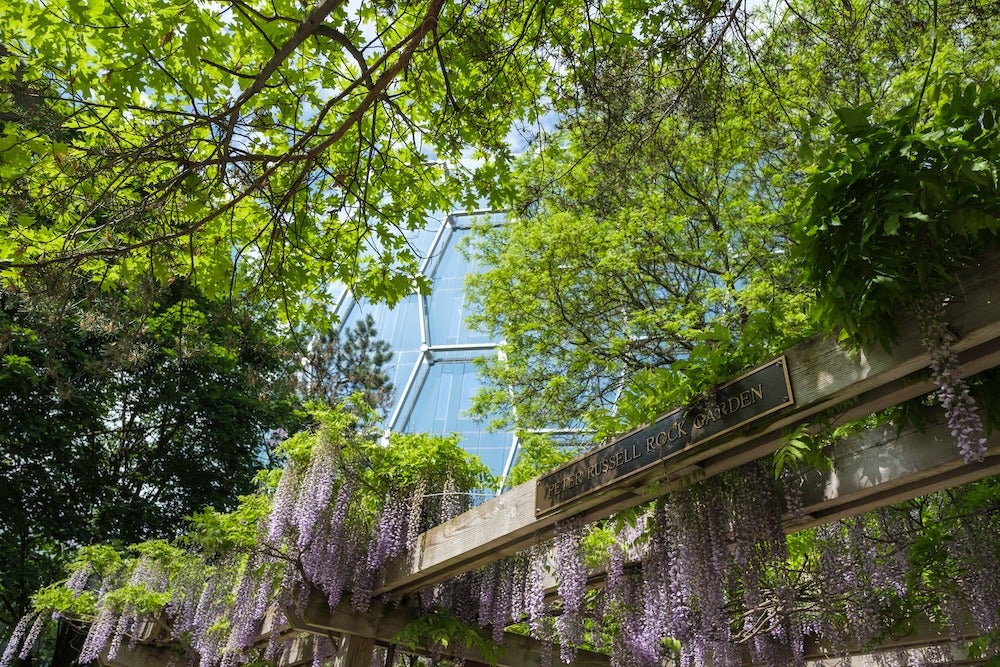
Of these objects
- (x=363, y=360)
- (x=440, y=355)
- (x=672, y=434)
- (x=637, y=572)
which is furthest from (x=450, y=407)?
(x=672, y=434)

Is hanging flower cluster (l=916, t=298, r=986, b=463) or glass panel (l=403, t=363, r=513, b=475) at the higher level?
glass panel (l=403, t=363, r=513, b=475)

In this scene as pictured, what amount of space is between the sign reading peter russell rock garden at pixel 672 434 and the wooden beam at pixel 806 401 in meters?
0.03

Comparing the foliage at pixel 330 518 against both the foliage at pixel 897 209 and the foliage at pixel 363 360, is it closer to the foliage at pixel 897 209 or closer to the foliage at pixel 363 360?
the foliage at pixel 897 209

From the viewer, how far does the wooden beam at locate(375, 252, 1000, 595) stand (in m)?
1.83

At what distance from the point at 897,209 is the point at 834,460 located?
135cm

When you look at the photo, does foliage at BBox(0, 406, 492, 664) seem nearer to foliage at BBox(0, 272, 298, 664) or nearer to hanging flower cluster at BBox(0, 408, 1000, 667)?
hanging flower cluster at BBox(0, 408, 1000, 667)

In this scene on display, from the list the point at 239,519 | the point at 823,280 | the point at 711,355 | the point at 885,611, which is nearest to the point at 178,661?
the point at 239,519

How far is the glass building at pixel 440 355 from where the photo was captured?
16.4 metres

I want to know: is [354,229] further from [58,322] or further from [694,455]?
[694,455]

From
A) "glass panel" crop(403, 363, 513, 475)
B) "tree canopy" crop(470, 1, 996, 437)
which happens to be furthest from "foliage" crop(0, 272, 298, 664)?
"glass panel" crop(403, 363, 513, 475)

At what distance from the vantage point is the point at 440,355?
17.7 meters

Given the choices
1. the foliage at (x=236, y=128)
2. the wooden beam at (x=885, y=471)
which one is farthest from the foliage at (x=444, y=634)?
the wooden beam at (x=885, y=471)

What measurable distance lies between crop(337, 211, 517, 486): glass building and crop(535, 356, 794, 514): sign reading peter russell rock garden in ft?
40.4

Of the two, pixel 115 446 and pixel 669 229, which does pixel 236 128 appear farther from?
pixel 115 446
